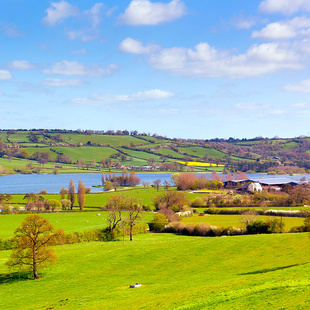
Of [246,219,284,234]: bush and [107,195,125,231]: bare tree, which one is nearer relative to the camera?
[246,219,284,234]: bush

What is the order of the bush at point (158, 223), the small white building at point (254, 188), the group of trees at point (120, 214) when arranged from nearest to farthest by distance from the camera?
the group of trees at point (120, 214), the bush at point (158, 223), the small white building at point (254, 188)

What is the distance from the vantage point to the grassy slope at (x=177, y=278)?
22.1 metres

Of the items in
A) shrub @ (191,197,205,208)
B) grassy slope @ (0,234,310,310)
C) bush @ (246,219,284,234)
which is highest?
grassy slope @ (0,234,310,310)

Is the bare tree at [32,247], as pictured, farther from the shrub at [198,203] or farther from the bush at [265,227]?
the shrub at [198,203]

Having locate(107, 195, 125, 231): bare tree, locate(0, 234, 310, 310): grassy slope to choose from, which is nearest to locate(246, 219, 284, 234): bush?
locate(0, 234, 310, 310): grassy slope

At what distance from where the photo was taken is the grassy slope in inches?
869

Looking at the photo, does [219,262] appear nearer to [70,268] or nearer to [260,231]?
[70,268]

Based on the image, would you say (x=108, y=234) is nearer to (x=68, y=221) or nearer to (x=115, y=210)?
(x=115, y=210)

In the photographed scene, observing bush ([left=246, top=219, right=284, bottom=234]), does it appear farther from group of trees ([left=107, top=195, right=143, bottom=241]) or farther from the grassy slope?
group of trees ([left=107, top=195, right=143, bottom=241])

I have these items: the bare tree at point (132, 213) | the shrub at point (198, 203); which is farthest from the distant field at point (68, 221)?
the shrub at point (198, 203)

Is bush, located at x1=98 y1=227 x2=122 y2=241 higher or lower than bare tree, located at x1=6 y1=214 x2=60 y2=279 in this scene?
lower

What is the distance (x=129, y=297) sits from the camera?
28.7 meters

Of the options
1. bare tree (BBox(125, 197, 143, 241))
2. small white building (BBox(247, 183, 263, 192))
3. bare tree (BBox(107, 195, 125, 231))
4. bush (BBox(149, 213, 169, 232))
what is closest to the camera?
bare tree (BBox(125, 197, 143, 241))

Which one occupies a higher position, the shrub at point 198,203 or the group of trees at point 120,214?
the group of trees at point 120,214
